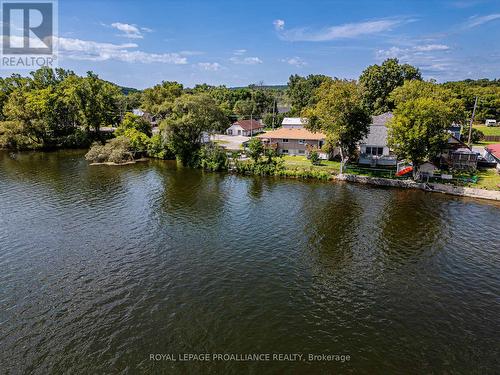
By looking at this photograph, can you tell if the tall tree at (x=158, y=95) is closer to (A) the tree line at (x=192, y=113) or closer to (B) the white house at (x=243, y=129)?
(A) the tree line at (x=192, y=113)

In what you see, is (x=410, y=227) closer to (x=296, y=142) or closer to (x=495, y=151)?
(x=495, y=151)

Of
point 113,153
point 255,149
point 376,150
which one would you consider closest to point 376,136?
point 376,150

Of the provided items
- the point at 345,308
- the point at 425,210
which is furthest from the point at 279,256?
the point at 425,210

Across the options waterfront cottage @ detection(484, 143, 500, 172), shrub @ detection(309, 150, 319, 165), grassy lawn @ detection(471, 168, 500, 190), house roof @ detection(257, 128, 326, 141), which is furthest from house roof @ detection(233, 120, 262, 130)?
grassy lawn @ detection(471, 168, 500, 190)

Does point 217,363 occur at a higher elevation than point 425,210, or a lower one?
lower

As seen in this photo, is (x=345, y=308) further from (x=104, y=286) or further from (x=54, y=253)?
(x=54, y=253)

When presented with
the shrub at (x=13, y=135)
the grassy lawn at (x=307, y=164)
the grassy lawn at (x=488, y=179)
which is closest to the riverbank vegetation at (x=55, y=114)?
the shrub at (x=13, y=135)
